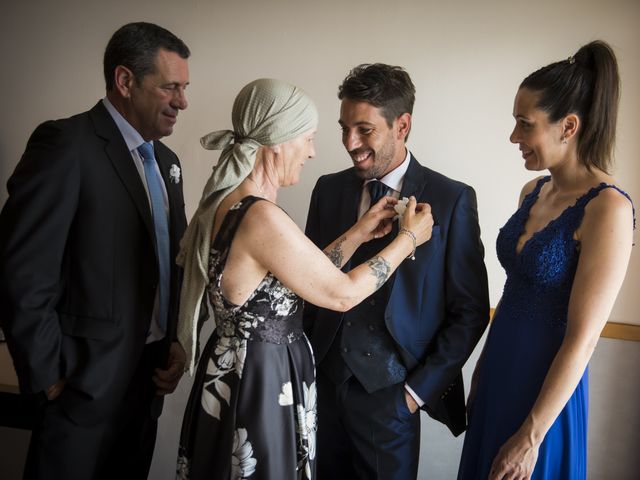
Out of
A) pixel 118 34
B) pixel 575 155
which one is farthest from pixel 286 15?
pixel 575 155

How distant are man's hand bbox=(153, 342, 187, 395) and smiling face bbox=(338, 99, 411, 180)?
1.00 meters

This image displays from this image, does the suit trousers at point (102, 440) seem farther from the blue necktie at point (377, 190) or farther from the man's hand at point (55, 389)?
the blue necktie at point (377, 190)

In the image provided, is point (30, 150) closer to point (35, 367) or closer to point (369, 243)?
point (35, 367)

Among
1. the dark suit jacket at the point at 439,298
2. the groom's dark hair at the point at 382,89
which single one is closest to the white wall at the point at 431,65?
the groom's dark hair at the point at 382,89

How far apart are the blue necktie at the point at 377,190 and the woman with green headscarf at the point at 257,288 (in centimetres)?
37

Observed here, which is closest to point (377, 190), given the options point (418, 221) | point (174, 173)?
point (418, 221)

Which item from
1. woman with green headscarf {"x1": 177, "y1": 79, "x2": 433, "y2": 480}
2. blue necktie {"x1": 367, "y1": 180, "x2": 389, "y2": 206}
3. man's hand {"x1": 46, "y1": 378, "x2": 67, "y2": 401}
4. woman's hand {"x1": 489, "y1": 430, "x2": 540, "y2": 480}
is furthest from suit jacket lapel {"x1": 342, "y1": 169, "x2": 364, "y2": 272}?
man's hand {"x1": 46, "y1": 378, "x2": 67, "y2": 401}

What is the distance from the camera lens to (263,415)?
157cm

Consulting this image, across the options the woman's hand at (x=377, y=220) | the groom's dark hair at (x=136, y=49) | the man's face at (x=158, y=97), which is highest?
the groom's dark hair at (x=136, y=49)

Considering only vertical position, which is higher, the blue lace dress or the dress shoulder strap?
the dress shoulder strap

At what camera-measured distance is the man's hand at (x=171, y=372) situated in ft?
6.86

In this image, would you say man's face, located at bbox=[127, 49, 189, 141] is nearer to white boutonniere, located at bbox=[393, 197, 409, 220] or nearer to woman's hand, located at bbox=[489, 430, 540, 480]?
white boutonniere, located at bbox=[393, 197, 409, 220]

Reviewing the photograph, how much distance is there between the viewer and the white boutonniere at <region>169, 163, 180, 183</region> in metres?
2.15

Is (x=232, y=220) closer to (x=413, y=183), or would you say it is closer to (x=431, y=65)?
(x=413, y=183)
